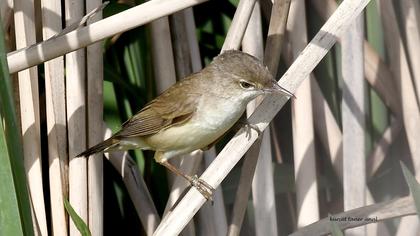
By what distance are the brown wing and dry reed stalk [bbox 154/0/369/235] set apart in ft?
1.09

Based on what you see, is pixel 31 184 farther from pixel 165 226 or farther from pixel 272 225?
pixel 272 225

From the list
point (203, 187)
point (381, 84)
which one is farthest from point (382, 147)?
point (203, 187)

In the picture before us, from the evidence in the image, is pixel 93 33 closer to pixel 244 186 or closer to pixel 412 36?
pixel 244 186

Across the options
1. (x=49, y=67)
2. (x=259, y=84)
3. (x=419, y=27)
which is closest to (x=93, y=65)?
(x=49, y=67)

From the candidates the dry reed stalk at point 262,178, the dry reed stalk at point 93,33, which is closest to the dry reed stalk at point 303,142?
the dry reed stalk at point 262,178

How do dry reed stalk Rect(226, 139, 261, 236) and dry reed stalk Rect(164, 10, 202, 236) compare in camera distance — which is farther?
dry reed stalk Rect(164, 10, 202, 236)

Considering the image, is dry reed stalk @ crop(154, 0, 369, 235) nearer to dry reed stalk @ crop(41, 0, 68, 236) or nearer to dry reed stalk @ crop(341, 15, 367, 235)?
dry reed stalk @ crop(341, 15, 367, 235)

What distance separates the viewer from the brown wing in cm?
240

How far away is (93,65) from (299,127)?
72 centimetres

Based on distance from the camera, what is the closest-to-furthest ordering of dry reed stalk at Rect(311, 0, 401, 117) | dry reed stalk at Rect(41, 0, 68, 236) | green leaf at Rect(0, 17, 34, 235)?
green leaf at Rect(0, 17, 34, 235) < dry reed stalk at Rect(41, 0, 68, 236) < dry reed stalk at Rect(311, 0, 401, 117)

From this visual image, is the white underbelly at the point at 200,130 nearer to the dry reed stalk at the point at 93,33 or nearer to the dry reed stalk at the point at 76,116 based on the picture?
the dry reed stalk at the point at 76,116

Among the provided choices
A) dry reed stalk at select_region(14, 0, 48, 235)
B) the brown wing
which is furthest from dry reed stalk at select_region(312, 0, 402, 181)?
dry reed stalk at select_region(14, 0, 48, 235)

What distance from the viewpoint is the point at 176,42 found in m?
2.50

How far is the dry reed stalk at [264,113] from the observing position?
6.06 ft
